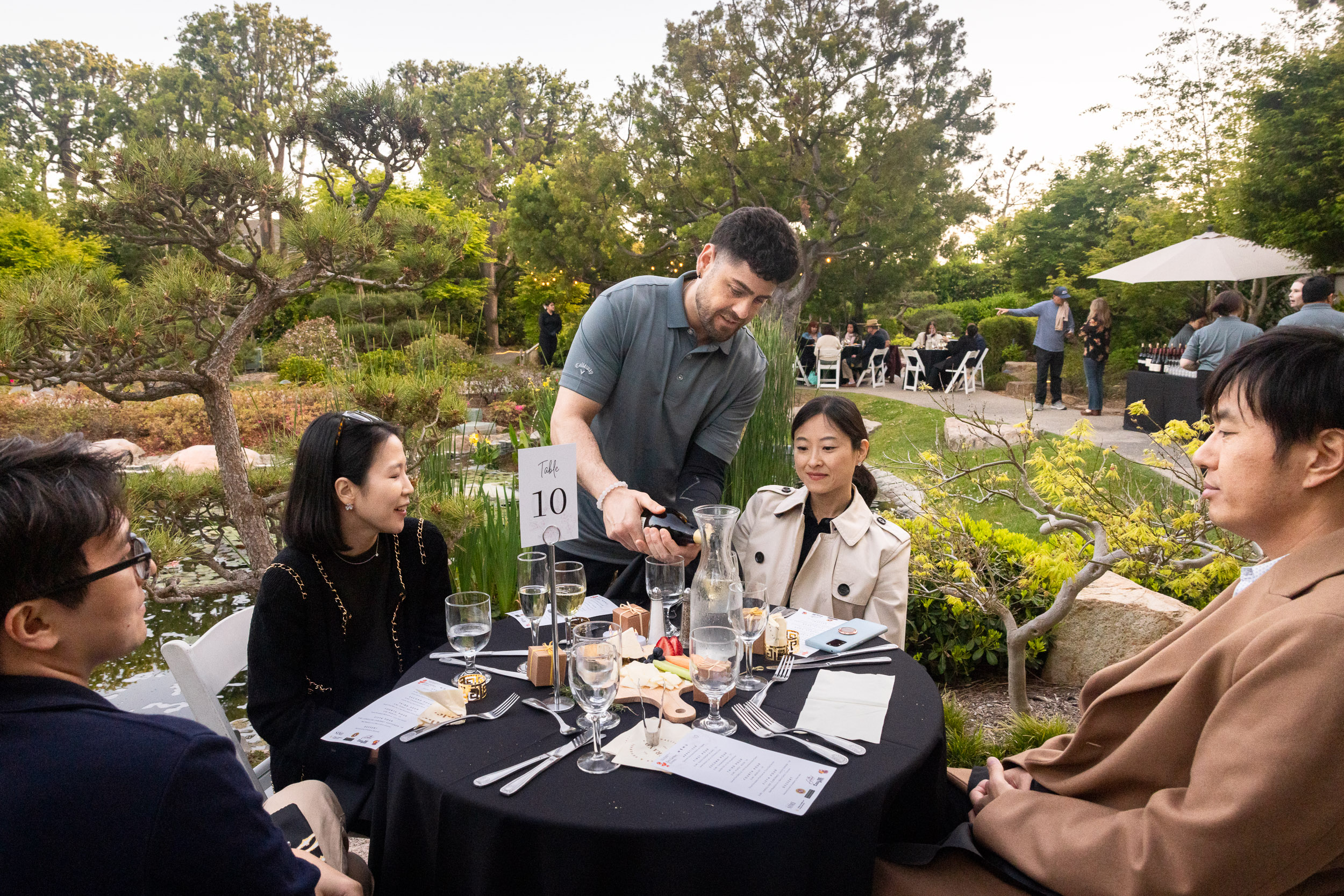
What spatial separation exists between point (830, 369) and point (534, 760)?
47.9 feet

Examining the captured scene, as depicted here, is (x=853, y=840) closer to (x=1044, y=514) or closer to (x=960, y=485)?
(x=1044, y=514)

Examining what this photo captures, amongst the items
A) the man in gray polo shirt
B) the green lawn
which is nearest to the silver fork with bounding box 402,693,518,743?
the man in gray polo shirt

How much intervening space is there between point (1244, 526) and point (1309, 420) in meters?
0.23

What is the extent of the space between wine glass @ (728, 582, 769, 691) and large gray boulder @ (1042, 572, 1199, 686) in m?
2.10

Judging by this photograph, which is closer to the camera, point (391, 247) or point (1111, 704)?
point (1111, 704)

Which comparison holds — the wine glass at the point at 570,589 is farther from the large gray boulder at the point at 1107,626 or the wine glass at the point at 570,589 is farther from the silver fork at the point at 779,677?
the large gray boulder at the point at 1107,626

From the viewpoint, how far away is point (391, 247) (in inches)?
167

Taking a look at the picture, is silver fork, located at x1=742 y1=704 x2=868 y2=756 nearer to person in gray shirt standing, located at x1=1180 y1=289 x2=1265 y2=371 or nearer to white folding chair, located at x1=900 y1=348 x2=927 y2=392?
person in gray shirt standing, located at x1=1180 y1=289 x2=1265 y2=371

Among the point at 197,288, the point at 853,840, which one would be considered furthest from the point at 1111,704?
the point at 197,288

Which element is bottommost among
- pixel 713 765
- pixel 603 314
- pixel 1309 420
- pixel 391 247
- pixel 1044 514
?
pixel 713 765

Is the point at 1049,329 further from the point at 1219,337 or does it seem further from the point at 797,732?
the point at 797,732

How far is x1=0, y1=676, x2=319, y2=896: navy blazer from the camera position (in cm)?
99

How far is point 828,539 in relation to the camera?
2.72 meters

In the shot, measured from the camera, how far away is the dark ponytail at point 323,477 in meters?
2.17
